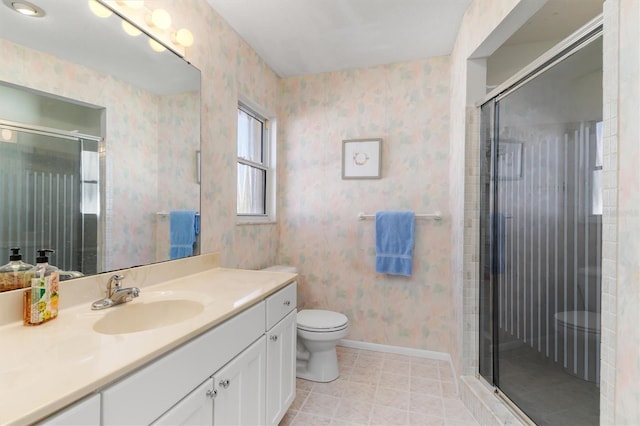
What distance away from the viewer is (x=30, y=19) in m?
1.02

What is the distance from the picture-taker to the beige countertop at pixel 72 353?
1.83 ft

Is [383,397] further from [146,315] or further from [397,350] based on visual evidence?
[146,315]

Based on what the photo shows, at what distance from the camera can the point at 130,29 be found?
4.50ft

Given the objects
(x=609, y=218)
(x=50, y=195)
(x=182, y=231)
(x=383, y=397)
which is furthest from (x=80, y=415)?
(x=383, y=397)

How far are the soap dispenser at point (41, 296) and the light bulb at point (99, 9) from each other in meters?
0.97

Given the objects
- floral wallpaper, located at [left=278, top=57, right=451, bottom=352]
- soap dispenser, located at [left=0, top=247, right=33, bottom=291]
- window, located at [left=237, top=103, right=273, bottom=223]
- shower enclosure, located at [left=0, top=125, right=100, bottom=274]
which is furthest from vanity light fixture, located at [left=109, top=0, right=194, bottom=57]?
floral wallpaper, located at [left=278, top=57, right=451, bottom=352]

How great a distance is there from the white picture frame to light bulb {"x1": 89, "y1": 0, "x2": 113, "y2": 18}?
1.79m

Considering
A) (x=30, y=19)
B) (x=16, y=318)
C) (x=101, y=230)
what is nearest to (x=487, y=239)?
(x=101, y=230)

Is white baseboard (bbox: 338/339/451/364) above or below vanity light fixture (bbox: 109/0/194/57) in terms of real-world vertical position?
below

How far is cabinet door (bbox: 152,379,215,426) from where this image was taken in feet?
2.70

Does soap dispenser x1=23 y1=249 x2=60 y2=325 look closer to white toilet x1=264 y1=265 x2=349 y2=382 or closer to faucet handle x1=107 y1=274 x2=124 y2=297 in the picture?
faucet handle x1=107 y1=274 x2=124 y2=297

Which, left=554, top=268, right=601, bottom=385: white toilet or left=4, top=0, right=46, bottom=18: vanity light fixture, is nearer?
left=4, top=0, right=46, bottom=18: vanity light fixture

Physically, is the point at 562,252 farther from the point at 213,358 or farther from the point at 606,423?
the point at 213,358

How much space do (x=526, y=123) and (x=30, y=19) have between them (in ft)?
7.02
